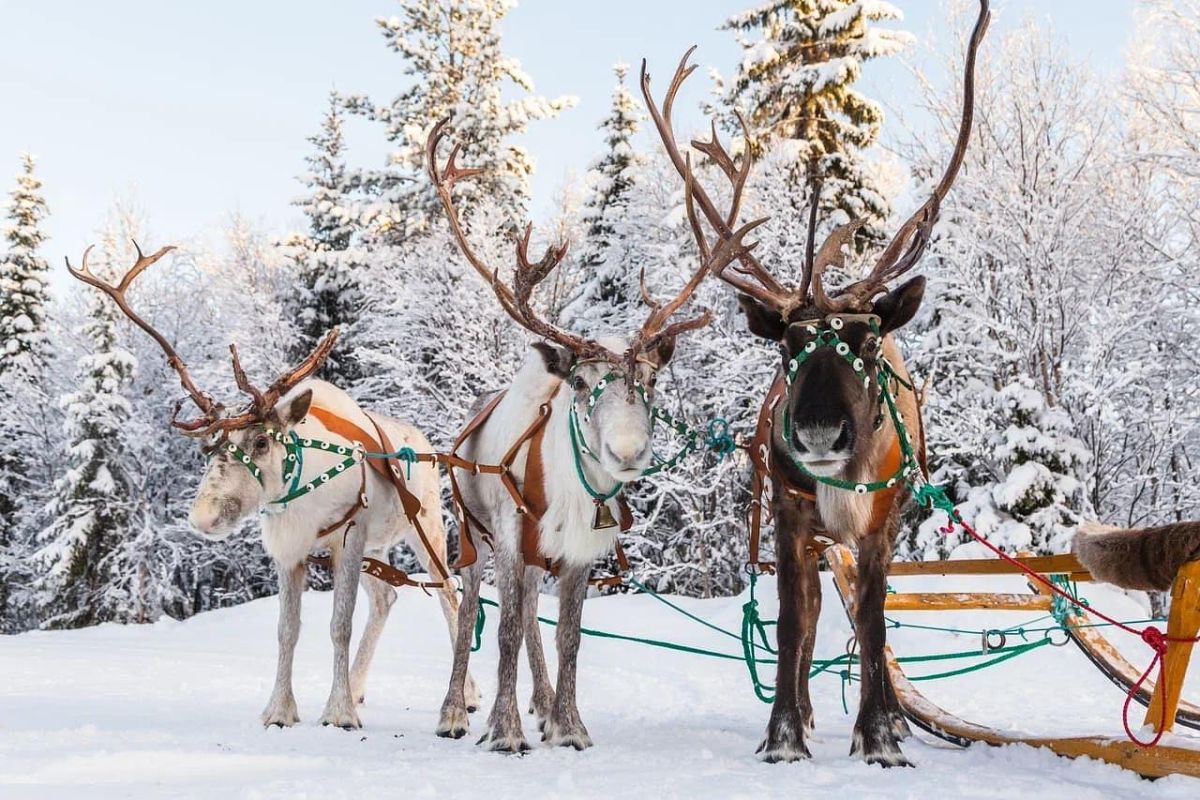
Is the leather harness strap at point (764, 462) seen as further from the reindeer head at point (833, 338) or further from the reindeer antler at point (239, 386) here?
the reindeer antler at point (239, 386)

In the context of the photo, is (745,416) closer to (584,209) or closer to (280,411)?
(584,209)

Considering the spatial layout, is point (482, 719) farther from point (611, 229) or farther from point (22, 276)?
point (22, 276)

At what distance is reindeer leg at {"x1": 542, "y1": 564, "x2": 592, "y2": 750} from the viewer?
481 centimetres

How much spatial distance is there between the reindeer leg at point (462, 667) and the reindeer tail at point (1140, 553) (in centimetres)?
340

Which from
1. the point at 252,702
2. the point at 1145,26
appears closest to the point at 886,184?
the point at 1145,26

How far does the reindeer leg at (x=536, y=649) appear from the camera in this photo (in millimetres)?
5145

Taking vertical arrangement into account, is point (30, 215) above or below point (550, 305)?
above

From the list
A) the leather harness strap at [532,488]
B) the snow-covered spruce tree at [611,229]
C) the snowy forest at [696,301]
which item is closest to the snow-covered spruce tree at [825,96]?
the snowy forest at [696,301]

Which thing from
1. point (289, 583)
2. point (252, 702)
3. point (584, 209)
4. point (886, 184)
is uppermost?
point (886, 184)

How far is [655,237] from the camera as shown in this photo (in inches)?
807

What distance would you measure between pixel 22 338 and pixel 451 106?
13.9 m

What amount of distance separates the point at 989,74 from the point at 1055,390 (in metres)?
4.45

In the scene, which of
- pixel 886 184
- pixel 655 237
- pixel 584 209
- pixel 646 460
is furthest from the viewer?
pixel 886 184

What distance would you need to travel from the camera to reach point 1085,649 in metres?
5.33
